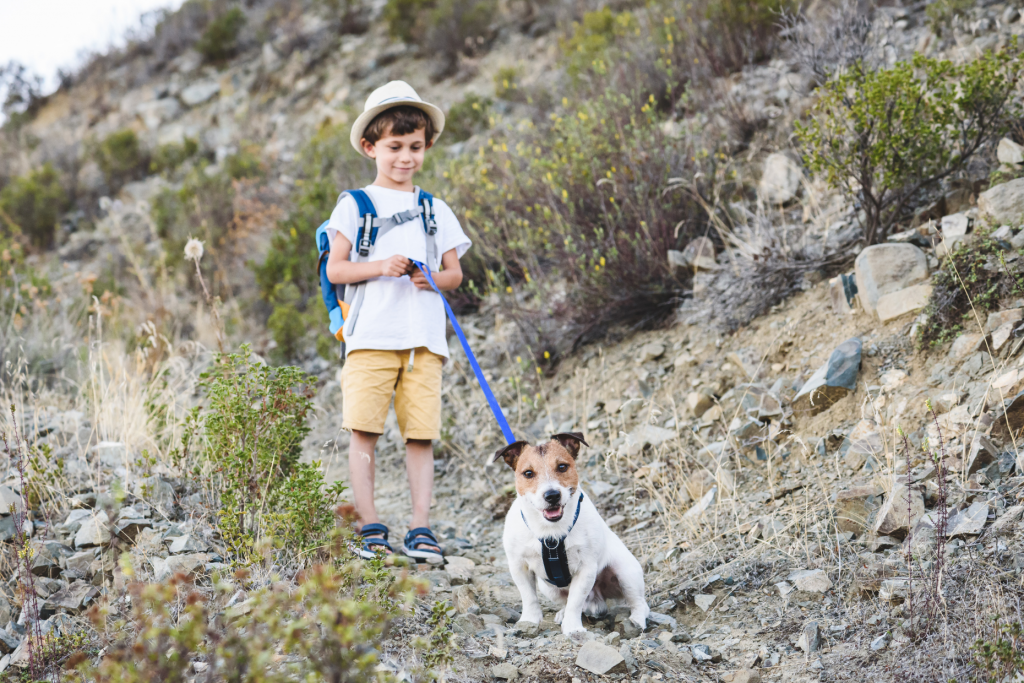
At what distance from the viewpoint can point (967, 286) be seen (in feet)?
12.0

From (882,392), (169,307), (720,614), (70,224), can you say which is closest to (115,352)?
(169,307)

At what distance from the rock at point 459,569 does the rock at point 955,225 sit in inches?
129

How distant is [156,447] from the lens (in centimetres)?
436

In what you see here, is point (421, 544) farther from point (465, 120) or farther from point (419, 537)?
point (465, 120)

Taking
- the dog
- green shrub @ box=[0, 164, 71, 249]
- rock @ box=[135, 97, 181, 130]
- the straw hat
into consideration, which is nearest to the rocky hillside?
the dog

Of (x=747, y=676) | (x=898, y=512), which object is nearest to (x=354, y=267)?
(x=747, y=676)

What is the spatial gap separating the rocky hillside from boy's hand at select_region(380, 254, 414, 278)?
31.0 inches

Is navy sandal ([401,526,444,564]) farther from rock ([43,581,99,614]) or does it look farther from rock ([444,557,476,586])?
rock ([43,581,99,614])

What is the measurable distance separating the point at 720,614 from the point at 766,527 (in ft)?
1.87

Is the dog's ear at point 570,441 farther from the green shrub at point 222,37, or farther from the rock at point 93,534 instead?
the green shrub at point 222,37

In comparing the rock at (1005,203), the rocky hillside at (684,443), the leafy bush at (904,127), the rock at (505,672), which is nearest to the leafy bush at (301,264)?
the rocky hillside at (684,443)

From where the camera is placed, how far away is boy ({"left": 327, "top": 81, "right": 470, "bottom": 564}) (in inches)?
145

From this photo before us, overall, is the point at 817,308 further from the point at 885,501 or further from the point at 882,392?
the point at 885,501

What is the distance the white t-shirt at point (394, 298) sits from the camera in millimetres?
3703
